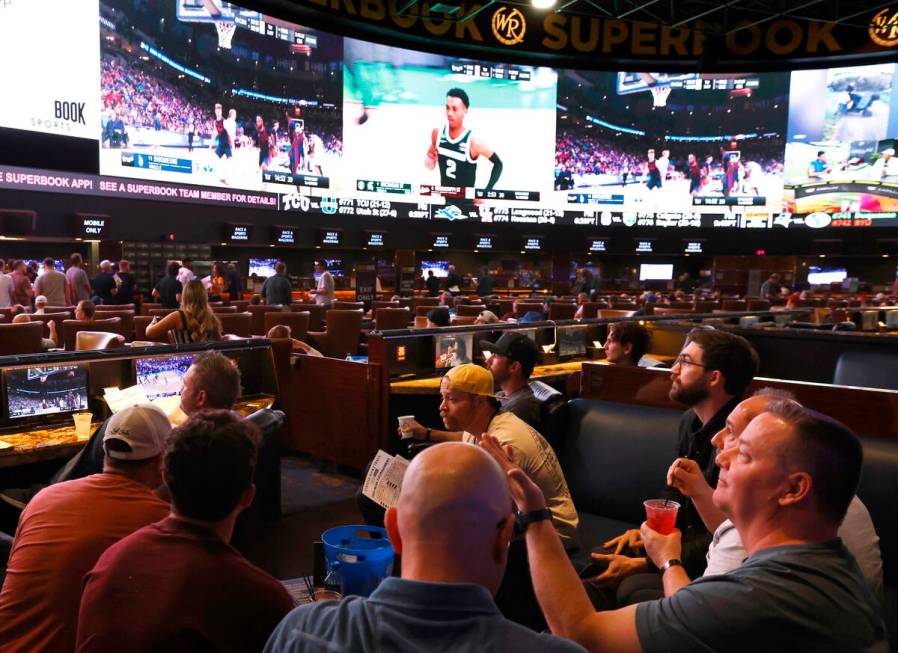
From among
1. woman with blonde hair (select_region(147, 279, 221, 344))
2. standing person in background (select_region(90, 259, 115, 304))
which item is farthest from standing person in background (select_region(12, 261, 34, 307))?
woman with blonde hair (select_region(147, 279, 221, 344))

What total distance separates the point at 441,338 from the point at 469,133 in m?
16.1

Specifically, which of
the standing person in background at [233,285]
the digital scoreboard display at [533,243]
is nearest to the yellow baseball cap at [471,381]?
the standing person in background at [233,285]

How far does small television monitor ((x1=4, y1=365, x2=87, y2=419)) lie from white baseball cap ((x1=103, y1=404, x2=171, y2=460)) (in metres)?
1.82

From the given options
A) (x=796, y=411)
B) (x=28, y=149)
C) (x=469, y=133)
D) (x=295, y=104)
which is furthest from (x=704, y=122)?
(x=796, y=411)

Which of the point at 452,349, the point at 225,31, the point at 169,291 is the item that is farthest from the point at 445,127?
the point at 452,349

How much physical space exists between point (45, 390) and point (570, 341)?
437 cm

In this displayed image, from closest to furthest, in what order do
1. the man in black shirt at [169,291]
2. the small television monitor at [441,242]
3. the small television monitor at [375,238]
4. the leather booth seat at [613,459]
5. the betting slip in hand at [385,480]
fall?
the betting slip in hand at [385,480] < the leather booth seat at [613,459] < the man in black shirt at [169,291] < the small television monitor at [375,238] < the small television monitor at [441,242]

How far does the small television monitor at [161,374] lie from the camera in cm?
407

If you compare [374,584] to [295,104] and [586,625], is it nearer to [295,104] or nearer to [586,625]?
[586,625]

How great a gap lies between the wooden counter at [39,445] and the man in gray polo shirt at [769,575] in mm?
2634

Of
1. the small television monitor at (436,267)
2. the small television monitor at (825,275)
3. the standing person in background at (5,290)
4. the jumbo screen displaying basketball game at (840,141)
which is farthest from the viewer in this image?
the small television monitor at (825,275)

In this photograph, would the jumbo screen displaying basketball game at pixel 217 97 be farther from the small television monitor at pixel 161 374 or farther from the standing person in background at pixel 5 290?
the small television monitor at pixel 161 374

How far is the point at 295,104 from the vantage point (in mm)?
17094

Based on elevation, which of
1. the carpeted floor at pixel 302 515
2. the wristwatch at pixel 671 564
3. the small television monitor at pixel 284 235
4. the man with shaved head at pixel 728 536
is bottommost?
the carpeted floor at pixel 302 515
